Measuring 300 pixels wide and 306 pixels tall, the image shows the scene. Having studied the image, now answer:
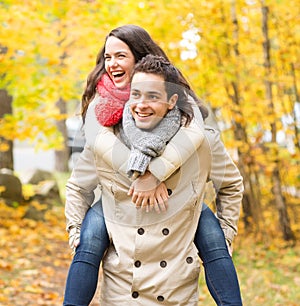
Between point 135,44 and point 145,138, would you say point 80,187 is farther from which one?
point 135,44

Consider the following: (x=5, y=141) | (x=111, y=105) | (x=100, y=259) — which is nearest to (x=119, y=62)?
(x=111, y=105)

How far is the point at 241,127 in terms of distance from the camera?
7.55m

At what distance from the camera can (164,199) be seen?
284 cm

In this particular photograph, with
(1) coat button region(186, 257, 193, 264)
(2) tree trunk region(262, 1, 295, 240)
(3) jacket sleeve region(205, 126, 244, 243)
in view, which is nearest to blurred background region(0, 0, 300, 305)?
(2) tree trunk region(262, 1, 295, 240)

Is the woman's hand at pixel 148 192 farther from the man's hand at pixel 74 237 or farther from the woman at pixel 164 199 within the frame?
the man's hand at pixel 74 237

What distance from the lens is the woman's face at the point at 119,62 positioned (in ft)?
9.68

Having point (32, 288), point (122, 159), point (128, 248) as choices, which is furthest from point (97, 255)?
point (32, 288)

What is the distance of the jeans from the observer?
112 inches

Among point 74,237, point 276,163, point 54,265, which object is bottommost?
point 54,265

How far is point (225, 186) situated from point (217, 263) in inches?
14.4

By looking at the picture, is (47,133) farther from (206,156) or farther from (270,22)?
(206,156)

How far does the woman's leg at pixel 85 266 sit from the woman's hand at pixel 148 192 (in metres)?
0.23

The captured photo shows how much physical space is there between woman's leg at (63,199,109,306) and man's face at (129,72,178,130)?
515mm

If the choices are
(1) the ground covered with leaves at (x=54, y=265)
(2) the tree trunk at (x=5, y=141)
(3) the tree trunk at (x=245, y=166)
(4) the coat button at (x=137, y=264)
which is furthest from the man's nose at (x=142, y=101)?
(2) the tree trunk at (x=5, y=141)
